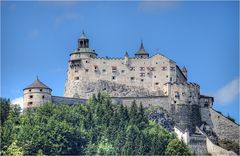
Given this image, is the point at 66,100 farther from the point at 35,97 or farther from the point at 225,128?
the point at 225,128

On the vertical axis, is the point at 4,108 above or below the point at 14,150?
above

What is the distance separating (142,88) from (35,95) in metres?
14.5

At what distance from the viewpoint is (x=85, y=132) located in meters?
98.4

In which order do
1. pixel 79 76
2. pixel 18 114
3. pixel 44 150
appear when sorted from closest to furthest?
pixel 44 150 < pixel 18 114 < pixel 79 76

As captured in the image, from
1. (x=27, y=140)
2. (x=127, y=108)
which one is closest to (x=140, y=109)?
(x=127, y=108)

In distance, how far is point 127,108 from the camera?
105m

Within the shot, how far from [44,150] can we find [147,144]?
10.7 metres

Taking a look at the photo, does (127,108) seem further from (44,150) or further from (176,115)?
(44,150)

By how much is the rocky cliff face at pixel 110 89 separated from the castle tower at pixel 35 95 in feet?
23.9

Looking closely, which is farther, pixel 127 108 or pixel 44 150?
pixel 127 108

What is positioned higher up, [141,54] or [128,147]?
[141,54]

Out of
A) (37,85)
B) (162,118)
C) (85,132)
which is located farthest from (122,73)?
(85,132)

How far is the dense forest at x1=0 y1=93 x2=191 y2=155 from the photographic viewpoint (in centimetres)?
9388

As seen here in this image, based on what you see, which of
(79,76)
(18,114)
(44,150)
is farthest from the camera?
(79,76)
